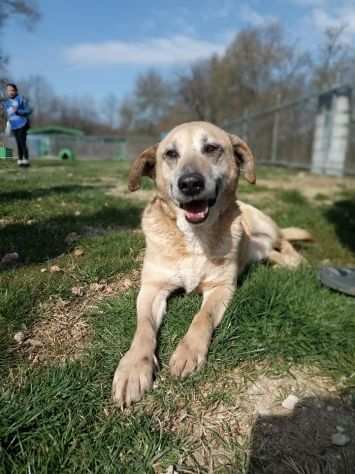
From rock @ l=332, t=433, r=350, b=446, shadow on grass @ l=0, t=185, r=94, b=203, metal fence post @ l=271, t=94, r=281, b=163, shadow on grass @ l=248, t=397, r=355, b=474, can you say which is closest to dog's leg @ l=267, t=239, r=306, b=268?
shadow on grass @ l=248, t=397, r=355, b=474

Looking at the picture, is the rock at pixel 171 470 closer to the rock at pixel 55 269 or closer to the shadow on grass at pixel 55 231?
the rock at pixel 55 269

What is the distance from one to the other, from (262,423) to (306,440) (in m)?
0.19

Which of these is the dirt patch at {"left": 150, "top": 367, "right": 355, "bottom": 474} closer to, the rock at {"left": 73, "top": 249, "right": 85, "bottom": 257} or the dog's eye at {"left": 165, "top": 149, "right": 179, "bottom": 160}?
the dog's eye at {"left": 165, "top": 149, "right": 179, "bottom": 160}

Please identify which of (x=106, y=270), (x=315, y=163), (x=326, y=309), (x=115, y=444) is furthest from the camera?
(x=315, y=163)

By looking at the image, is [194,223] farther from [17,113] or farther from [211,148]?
[17,113]

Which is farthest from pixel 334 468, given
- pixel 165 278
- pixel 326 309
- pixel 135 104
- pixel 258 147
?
pixel 135 104

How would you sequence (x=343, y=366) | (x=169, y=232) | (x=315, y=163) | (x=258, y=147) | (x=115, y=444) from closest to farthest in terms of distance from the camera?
(x=115, y=444)
(x=343, y=366)
(x=169, y=232)
(x=315, y=163)
(x=258, y=147)

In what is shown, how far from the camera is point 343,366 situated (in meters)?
2.02

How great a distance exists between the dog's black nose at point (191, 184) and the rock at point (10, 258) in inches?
63.8

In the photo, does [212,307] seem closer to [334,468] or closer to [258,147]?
[334,468]

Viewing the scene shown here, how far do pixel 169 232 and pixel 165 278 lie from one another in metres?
0.37

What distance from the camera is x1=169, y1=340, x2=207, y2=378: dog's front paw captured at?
1.84 m

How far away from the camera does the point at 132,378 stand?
1733mm

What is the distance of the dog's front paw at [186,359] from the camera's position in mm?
1838
